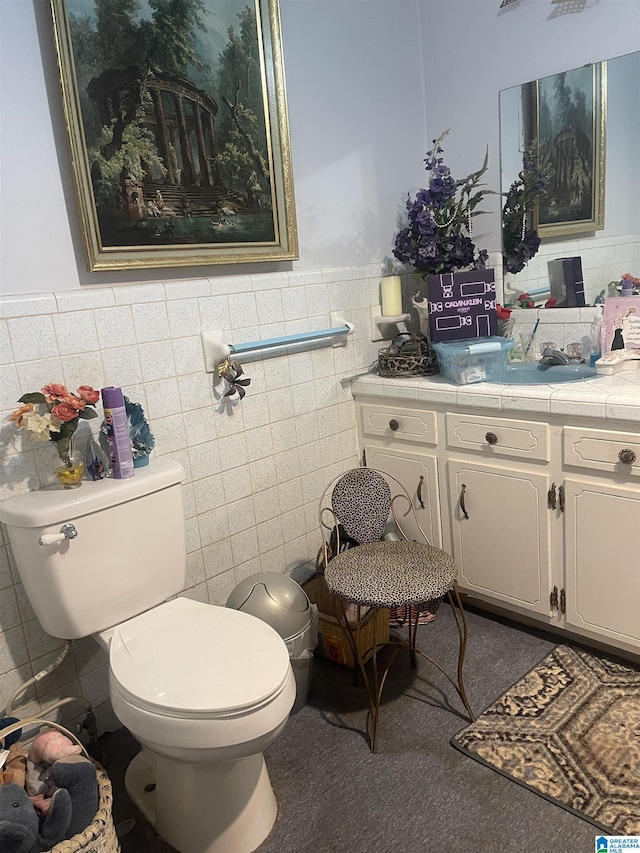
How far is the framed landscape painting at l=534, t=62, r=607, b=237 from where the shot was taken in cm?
216

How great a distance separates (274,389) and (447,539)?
33.1 inches

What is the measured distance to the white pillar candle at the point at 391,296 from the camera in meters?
2.49

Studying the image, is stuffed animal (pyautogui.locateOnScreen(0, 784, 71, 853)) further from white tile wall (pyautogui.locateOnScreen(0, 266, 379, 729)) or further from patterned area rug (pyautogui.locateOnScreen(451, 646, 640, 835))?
patterned area rug (pyautogui.locateOnScreen(451, 646, 640, 835))

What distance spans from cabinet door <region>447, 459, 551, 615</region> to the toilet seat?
0.95 meters

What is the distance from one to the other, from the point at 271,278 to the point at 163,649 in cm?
126

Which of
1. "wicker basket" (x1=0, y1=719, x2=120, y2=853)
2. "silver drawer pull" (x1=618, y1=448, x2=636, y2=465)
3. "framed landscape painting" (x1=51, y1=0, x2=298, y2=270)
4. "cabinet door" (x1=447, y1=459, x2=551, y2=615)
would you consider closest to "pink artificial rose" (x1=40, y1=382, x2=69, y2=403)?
"framed landscape painting" (x1=51, y1=0, x2=298, y2=270)

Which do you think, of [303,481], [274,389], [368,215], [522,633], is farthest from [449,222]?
[522,633]

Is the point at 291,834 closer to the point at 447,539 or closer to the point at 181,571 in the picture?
the point at 181,571

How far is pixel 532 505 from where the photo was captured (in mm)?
2023

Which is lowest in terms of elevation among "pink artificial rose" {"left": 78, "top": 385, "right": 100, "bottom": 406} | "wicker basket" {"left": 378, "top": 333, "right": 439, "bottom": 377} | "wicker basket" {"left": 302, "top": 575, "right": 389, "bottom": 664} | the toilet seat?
"wicker basket" {"left": 302, "top": 575, "right": 389, "bottom": 664}

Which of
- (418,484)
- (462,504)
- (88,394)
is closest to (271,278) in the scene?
(88,394)

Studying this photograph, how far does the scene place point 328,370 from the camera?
2410mm

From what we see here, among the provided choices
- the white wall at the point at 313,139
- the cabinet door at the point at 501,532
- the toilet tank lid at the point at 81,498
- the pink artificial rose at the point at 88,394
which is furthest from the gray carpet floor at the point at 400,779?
the white wall at the point at 313,139

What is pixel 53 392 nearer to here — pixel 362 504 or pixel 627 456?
pixel 362 504
